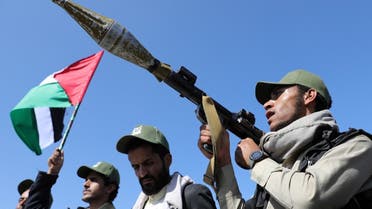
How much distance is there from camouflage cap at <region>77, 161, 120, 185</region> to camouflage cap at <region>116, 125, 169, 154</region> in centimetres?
187

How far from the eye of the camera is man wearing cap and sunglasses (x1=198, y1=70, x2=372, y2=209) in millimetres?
2748

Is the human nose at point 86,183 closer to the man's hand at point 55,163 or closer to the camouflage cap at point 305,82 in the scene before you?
the man's hand at point 55,163

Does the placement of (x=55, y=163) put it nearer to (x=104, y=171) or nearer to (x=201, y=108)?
(x=104, y=171)

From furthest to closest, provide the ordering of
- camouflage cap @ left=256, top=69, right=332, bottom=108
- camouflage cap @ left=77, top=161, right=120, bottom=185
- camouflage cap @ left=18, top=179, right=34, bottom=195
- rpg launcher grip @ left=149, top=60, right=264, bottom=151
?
camouflage cap @ left=18, top=179, right=34, bottom=195, camouflage cap @ left=77, top=161, right=120, bottom=185, rpg launcher grip @ left=149, top=60, right=264, bottom=151, camouflage cap @ left=256, top=69, right=332, bottom=108

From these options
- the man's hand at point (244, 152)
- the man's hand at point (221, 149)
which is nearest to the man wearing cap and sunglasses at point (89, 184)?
the man's hand at point (221, 149)

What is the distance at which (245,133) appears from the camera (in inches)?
165

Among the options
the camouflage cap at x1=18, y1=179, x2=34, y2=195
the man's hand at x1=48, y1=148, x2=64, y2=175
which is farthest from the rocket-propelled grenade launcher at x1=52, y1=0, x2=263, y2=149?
the camouflage cap at x1=18, y1=179, x2=34, y2=195

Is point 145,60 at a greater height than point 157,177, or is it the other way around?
point 145,60

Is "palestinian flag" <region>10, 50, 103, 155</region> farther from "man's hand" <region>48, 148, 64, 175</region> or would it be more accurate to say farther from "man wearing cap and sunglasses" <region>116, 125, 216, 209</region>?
"man wearing cap and sunglasses" <region>116, 125, 216, 209</region>

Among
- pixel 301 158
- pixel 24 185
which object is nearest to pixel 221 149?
pixel 301 158

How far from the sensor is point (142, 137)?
513cm

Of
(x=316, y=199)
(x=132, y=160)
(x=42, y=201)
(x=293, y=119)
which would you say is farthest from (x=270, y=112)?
(x=42, y=201)

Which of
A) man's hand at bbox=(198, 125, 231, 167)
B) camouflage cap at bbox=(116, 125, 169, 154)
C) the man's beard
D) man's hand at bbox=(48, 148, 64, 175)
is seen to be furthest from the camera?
man's hand at bbox=(48, 148, 64, 175)

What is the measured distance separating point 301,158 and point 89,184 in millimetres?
4889
